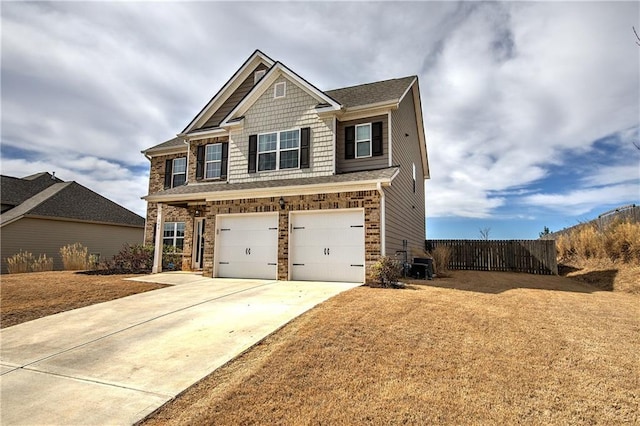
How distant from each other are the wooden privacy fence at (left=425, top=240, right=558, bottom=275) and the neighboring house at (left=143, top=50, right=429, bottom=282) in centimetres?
396

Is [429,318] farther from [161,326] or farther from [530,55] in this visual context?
[530,55]

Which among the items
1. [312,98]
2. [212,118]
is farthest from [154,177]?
[312,98]

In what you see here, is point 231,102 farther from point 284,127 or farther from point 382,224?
point 382,224

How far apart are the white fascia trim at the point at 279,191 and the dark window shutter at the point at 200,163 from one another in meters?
1.99

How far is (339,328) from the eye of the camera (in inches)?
214

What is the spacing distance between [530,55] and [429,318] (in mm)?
9416

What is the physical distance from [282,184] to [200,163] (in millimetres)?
5963

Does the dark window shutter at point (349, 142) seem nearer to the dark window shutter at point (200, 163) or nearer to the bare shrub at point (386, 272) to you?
the bare shrub at point (386, 272)

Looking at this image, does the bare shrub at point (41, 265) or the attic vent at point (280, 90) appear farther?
the bare shrub at point (41, 265)

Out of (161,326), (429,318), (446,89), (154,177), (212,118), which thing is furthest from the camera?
(154,177)

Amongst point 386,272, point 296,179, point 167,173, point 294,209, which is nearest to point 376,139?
point 296,179

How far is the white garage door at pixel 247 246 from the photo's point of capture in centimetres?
1220

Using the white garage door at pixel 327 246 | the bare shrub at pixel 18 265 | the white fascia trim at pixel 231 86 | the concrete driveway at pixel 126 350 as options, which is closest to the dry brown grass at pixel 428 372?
the concrete driveway at pixel 126 350

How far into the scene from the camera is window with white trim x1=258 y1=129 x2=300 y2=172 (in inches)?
527
